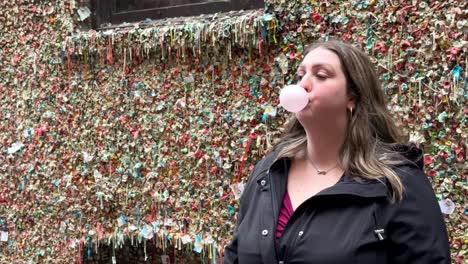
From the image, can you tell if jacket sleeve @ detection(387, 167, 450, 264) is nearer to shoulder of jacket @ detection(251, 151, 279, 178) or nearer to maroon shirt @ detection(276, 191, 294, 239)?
maroon shirt @ detection(276, 191, 294, 239)

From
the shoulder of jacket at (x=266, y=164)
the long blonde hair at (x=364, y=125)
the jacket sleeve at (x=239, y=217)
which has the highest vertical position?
the long blonde hair at (x=364, y=125)

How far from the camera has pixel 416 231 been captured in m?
1.74

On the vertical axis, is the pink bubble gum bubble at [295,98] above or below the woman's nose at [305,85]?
below

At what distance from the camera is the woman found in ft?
5.75

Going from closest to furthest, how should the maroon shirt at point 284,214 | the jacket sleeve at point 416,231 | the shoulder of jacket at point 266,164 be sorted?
the jacket sleeve at point 416,231 < the maroon shirt at point 284,214 < the shoulder of jacket at point 266,164

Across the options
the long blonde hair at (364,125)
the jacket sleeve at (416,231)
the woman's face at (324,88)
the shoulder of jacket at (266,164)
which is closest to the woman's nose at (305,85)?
the woman's face at (324,88)

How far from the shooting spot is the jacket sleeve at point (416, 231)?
68.4 inches

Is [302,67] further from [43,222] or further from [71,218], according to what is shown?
[43,222]

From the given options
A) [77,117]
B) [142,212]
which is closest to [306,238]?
[142,212]

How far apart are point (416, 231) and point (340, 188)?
24 centimetres

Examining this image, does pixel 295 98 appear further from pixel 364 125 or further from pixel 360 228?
pixel 360 228

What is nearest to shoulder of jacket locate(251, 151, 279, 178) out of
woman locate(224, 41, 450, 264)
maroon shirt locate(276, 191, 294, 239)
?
woman locate(224, 41, 450, 264)

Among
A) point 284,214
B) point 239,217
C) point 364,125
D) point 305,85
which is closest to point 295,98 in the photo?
point 305,85

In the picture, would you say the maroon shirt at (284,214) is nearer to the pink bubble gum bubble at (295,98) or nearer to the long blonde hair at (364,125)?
the long blonde hair at (364,125)
